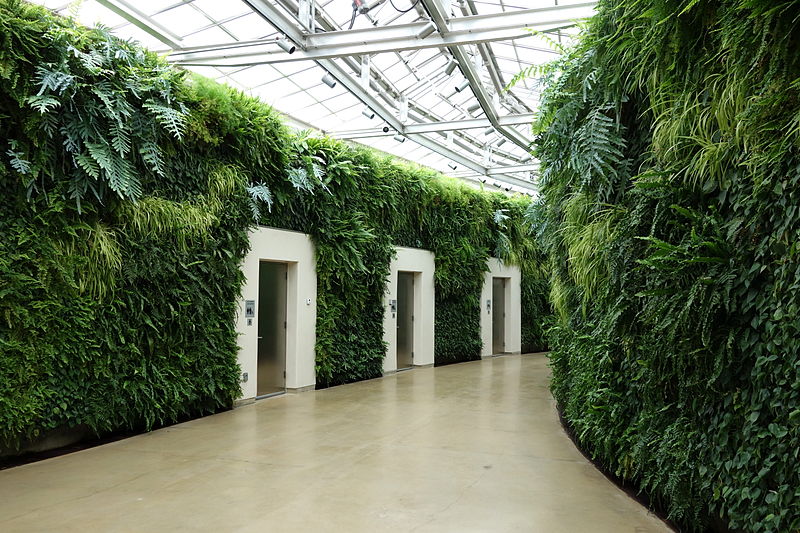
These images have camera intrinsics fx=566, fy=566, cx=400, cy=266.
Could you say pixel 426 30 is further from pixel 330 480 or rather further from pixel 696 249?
pixel 330 480

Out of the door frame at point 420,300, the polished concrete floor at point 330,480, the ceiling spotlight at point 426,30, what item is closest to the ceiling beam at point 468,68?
the ceiling spotlight at point 426,30

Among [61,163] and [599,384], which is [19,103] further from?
[599,384]

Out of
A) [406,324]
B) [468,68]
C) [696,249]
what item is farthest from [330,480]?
[406,324]

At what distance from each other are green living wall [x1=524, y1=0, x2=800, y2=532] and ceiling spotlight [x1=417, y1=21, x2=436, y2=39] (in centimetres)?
336

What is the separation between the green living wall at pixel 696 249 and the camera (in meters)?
2.40

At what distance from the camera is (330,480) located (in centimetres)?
431

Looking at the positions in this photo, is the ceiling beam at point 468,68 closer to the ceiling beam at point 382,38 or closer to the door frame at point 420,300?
the ceiling beam at point 382,38

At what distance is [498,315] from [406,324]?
12.7ft

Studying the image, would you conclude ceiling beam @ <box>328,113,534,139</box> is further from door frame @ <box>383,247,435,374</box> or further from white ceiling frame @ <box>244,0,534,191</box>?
door frame @ <box>383,247,435,374</box>

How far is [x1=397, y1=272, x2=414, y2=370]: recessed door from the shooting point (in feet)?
37.1

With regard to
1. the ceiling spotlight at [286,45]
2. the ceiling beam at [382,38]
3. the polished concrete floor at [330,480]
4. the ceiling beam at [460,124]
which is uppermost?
the ceiling beam at [460,124]

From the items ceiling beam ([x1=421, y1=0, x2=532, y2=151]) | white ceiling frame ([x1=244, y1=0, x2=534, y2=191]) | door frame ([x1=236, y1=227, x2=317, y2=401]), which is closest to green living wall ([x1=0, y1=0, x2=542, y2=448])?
door frame ([x1=236, y1=227, x2=317, y2=401])

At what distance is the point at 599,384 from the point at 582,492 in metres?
0.83

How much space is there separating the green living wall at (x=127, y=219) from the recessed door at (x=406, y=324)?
280 cm
